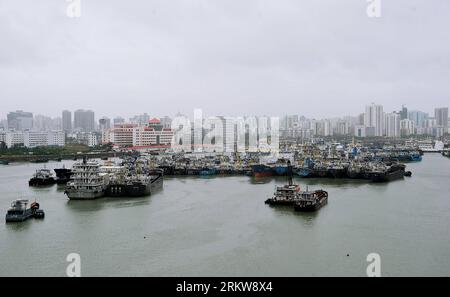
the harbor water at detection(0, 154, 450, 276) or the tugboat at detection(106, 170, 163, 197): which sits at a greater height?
the tugboat at detection(106, 170, 163, 197)

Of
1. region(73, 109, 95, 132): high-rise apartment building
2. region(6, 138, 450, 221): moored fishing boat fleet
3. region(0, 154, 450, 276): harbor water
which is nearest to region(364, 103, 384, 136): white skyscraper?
region(6, 138, 450, 221): moored fishing boat fleet

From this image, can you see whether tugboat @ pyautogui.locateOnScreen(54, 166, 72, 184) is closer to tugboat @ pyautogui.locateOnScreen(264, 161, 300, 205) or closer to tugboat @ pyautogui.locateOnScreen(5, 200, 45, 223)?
tugboat @ pyautogui.locateOnScreen(5, 200, 45, 223)

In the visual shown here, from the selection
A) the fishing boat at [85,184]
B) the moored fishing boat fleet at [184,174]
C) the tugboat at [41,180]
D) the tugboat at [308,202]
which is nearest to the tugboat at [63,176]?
the moored fishing boat fleet at [184,174]

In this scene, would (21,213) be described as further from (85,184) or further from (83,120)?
(83,120)

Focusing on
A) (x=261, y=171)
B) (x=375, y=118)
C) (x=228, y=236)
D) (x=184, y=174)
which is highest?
(x=375, y=118)

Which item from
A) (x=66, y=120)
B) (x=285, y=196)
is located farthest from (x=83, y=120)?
(x=285, y=196)

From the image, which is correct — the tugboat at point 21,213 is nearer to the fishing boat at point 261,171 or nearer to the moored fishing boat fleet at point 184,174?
the moored fishing boat fleet at point 184,174
